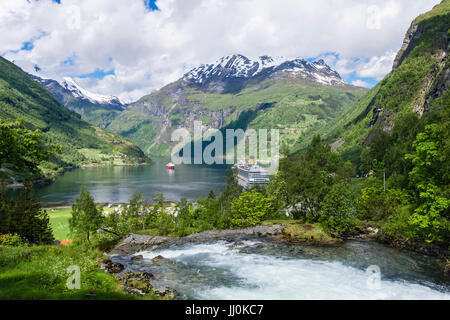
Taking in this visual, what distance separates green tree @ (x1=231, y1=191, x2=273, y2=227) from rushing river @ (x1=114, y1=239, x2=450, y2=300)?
16603 mm

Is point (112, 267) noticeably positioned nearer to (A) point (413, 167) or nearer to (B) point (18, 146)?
(B) point (18, 146)

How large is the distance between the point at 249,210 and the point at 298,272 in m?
32.3

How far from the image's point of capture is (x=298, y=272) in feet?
111

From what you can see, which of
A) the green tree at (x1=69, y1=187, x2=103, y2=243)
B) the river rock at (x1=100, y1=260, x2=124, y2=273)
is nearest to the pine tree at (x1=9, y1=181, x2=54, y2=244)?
the green tree at (x1=69, y1=187, x2=103, y2=243)

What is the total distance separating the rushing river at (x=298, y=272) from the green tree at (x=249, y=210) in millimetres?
16603

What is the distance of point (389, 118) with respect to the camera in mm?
134125

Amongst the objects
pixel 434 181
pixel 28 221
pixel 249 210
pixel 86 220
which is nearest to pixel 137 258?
pixel 86 220

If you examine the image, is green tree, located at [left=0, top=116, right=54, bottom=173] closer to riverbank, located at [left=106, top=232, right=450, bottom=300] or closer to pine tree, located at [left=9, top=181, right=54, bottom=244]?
riverbank, located at [left=106, top=232, right=450, bottom=300]

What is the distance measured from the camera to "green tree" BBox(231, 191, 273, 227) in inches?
2539

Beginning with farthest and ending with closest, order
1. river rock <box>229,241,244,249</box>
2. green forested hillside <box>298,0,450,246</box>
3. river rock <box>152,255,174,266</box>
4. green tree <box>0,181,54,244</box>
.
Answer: green tree <box>0,181,54,244</box> < river rock <box>229,241,244,249</box> < river rock <box>152,255,174,266</box> < green forested hillside <box>298,0,450,246</box>

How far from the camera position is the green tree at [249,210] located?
6450 cm

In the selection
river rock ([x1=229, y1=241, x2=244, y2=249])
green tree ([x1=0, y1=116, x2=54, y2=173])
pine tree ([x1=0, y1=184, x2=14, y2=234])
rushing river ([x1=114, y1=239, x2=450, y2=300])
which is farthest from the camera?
pine tree ([x1=0, y1=184, x2=14, y2=234])
